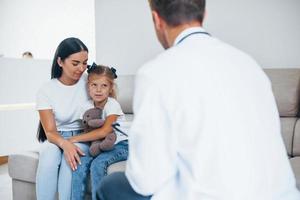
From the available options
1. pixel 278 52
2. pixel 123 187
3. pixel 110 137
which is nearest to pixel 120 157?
pixel 110 137

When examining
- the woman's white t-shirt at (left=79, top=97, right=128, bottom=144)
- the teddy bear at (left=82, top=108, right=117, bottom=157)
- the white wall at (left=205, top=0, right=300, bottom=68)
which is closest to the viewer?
the teddy bear at (left=82, top=108, right=117, bottom=157)

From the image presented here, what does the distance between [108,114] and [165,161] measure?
1094mm

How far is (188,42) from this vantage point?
875 mm

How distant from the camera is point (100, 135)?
5.96 ft

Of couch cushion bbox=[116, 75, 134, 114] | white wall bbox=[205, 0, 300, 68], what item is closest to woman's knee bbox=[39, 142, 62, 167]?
couch cushion bbox=[116, 75, 134, 114]

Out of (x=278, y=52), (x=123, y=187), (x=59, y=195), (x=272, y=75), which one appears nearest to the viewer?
(x=123, y=187)

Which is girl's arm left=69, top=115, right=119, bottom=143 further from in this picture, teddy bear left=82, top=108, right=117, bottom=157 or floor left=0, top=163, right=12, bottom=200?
floor left=0, top=163, right=12, bottom=200

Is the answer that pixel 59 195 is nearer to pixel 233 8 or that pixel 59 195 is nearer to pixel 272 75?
pixel 272 75

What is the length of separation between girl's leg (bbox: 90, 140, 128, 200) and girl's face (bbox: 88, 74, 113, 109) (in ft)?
0.84

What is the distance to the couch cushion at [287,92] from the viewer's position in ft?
6.78

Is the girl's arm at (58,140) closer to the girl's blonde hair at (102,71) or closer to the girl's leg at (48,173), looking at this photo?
the girl's leg at (48,173)

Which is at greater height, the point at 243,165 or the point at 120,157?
the point at 243,165

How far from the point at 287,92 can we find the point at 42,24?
3841mm

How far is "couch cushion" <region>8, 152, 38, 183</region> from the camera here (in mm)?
1983
